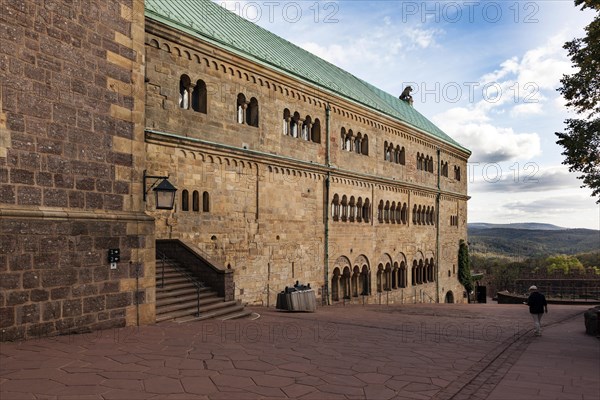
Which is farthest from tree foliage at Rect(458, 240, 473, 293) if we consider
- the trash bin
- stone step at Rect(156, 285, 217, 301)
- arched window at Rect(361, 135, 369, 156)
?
stone step at Rect(156, 285, 217, 301)

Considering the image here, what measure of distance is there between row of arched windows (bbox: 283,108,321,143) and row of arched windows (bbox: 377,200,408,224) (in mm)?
7291

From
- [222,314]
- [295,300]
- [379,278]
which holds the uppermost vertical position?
[222,314]

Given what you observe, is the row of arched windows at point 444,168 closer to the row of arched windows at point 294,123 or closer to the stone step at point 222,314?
the row of arched windows at point 294,123

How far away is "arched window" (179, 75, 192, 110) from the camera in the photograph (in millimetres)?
17031

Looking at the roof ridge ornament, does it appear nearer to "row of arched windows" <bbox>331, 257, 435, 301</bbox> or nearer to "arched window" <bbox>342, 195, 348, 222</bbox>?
"row of arched windows" <bbox>331, 257, 435, 301</bbox>

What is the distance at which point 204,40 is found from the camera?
57.0ft

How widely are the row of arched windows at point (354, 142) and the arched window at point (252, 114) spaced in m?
6.76

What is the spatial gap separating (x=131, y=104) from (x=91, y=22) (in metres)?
1.84

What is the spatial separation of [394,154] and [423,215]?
6020 mm

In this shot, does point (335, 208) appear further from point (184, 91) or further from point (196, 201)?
point (184, 91)

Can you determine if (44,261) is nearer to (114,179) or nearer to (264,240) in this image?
(114,179)

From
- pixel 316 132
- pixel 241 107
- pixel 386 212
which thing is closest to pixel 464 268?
pixel 386 212

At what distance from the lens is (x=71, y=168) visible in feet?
30.5

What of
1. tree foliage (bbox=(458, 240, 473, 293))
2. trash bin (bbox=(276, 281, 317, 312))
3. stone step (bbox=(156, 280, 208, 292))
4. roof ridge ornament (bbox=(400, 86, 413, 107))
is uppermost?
roof ridge ornament (bbox=(400, 86, 413, 107))
